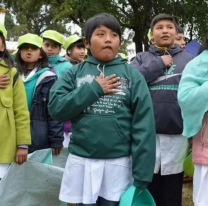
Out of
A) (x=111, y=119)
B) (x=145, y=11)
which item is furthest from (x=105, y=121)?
(x=145, y=11)

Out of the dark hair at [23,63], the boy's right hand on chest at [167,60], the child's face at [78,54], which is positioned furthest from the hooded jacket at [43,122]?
the child's face at [78,54]

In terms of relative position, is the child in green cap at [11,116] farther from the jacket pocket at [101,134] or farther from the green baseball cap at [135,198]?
the green baseball cap at [135,198]

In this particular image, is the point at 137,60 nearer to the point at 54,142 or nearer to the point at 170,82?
the point at 170,82

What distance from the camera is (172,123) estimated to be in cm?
302

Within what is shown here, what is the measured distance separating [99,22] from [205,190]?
3.95 feet

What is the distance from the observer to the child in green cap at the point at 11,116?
294cm

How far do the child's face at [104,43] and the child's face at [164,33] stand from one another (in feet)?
2.61

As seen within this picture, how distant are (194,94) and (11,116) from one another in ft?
4.38

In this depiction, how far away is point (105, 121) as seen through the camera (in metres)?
2.38

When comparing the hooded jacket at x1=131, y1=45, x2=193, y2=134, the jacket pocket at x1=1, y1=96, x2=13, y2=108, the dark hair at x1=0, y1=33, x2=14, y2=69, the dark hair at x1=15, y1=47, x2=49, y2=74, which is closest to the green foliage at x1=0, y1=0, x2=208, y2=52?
Answer: the dark hair at x1=15, y1=47, x2=49, y2=74

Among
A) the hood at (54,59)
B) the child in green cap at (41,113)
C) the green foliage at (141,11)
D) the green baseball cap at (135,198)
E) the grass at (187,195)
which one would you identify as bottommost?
the grass at (187,195)

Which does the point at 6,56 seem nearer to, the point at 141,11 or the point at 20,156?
the point at 20,156

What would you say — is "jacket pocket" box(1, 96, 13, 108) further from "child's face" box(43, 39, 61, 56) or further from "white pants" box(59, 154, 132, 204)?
"child's face" box(43, 39, 61, 56)

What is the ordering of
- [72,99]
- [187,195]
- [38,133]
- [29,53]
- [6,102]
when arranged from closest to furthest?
[72,99] → [6,102] → [38,133] → [29,53] → [187,195]
